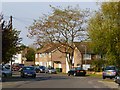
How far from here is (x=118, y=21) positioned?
31.1 m

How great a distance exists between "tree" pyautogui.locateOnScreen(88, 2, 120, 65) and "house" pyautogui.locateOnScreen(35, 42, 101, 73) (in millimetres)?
39077

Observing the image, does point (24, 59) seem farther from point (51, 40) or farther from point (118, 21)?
point (118, 21)

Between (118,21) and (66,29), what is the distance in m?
40.5

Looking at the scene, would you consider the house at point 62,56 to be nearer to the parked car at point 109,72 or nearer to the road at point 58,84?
the parked car at point 109,72

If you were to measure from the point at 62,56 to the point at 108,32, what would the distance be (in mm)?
68754

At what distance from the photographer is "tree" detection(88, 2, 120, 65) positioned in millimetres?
31000

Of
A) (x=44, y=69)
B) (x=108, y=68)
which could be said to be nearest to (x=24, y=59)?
(x=44, y=69)

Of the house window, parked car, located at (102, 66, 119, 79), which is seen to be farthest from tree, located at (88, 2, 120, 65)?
the house window

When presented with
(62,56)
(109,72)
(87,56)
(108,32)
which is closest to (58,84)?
(108,32)

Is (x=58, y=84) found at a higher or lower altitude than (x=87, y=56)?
lower

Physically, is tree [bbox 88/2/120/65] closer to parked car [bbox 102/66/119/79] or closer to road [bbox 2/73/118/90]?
road [bbox 2/73/118/90]

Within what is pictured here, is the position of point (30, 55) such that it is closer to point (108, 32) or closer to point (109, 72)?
point (109, 72)

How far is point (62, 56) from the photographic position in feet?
329

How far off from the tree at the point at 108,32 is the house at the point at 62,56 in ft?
128
